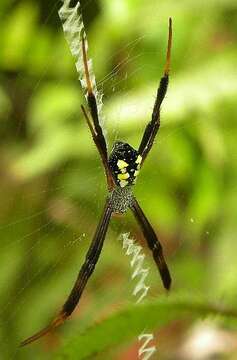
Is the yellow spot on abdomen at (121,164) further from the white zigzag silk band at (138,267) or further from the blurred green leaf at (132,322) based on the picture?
the blurred green leaf at (132,322)

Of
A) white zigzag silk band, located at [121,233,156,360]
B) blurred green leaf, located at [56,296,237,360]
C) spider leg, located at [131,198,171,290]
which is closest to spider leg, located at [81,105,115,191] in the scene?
spider leg, located at [131,198,171,290]

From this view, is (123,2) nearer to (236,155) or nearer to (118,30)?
(118,30)

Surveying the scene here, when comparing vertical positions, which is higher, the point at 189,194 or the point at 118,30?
the point at 118,30

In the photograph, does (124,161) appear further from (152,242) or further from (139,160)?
(152,242)

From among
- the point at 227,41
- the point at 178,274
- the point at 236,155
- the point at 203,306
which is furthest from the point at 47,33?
the point at 203,306

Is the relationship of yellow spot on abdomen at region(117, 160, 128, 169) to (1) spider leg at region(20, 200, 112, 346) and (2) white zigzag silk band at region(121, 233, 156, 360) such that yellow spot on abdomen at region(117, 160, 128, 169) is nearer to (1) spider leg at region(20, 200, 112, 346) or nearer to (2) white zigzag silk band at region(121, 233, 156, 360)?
(1) spider leg at region(20, 200, 112, 346)

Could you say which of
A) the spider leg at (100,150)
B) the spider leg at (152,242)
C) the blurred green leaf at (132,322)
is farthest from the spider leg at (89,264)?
the blurred green leaf at (132,322)
